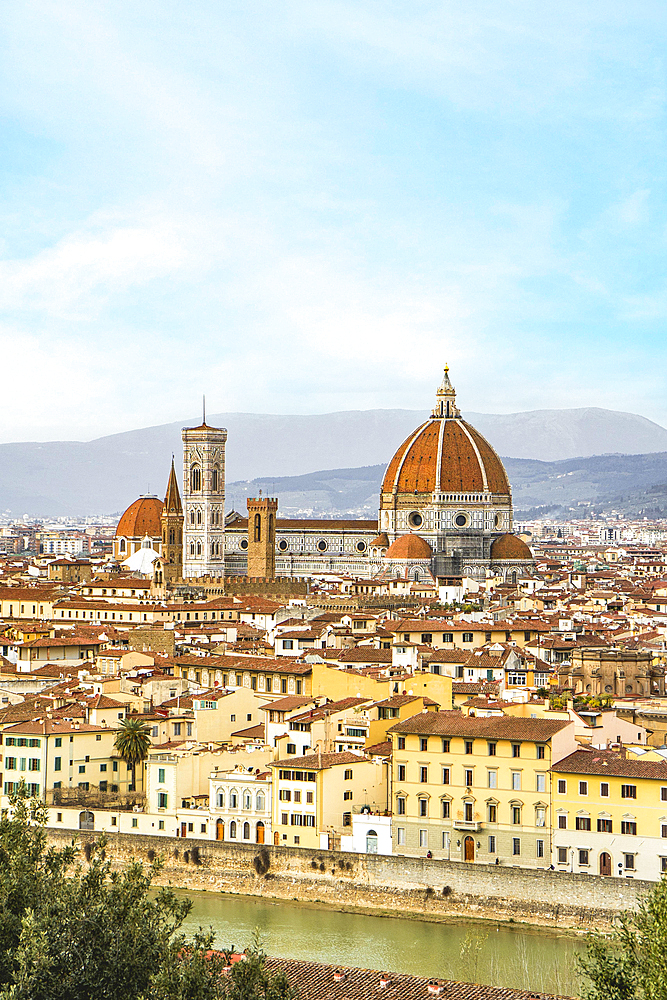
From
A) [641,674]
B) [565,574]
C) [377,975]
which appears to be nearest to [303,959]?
[377,975]

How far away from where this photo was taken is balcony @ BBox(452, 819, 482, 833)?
98.2 ft

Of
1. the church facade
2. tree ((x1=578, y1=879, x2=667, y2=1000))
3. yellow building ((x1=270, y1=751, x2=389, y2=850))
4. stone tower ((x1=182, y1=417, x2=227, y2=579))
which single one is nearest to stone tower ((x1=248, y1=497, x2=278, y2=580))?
the church facade

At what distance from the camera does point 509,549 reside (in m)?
91.9

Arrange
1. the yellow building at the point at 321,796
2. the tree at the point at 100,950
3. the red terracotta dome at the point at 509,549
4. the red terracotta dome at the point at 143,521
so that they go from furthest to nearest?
the red terracotta dome at the point at 143,521, the red terracotta dome at the point at 509,549, the yellow building at the point at 321,796, the tree at the point at 100,950

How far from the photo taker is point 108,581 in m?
80.1

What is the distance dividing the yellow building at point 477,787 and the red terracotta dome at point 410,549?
191ft

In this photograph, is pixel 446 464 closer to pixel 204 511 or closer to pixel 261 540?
pixel 261 540

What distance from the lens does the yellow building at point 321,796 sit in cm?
3108

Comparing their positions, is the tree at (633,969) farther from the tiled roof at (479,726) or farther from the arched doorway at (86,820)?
the arched doorway at (86,820)

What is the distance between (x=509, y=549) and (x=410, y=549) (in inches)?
222

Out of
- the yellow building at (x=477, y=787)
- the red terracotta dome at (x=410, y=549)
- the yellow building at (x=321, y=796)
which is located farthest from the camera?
the red terracotta dome at (x=410, y=549)

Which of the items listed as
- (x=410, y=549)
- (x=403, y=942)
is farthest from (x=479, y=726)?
(x=410, y=549)

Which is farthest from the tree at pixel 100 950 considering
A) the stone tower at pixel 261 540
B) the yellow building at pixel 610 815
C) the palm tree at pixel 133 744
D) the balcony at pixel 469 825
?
the stone tower at pixel 261 540

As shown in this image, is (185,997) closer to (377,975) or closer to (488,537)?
(377,975)
